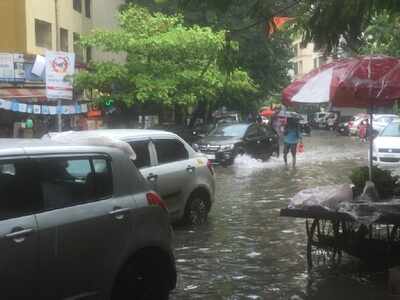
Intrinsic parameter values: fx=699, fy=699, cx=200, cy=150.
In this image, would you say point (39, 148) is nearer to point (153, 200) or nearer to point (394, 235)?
point (153, 200)

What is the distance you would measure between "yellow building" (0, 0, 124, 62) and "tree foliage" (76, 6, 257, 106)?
8.99 ft

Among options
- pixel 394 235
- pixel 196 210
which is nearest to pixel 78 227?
pixel 394 235

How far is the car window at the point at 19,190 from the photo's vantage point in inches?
192

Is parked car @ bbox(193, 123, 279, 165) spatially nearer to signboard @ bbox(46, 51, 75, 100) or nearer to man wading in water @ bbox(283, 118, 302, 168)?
man wading in water @ bbox(283, 118, 302, 168)

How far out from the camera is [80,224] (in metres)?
5.30

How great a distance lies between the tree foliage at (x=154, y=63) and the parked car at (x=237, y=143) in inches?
73.1

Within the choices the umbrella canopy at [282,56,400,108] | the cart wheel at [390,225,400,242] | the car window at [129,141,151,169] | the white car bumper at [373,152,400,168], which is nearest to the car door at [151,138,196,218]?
the car window at [129,141,151,169]

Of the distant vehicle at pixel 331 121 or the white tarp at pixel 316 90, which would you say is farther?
the distant vehicle at pixel 331 121

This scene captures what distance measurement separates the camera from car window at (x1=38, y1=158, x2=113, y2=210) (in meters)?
5.21

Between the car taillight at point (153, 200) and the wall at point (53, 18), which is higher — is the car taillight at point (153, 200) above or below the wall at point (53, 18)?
below

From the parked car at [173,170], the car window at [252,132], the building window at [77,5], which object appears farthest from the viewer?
the building window at [77,5]

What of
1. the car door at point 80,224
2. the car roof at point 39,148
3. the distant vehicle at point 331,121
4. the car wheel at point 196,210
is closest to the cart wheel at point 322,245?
the car wheel at point 196,210

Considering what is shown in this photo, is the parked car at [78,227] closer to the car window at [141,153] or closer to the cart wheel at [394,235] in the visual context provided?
the cart wheel at [394,235]

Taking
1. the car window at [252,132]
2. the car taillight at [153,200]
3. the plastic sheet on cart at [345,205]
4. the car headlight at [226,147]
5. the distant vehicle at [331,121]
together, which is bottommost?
the distant vehicle at [331,121]
